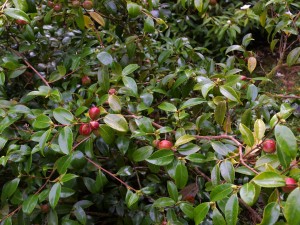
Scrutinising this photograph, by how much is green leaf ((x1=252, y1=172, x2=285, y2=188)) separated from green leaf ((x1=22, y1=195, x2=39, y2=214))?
73 cm

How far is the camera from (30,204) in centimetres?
121

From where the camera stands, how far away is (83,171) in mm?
1415

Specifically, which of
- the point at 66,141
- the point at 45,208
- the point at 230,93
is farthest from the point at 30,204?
the point at 230,93

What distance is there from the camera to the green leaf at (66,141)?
1.11 m

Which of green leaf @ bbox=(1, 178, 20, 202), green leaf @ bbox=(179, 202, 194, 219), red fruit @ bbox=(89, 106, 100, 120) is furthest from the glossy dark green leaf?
green leaf @ bbox=(1, 178, 20, 202)

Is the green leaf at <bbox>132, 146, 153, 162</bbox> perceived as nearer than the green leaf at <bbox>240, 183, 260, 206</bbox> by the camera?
No

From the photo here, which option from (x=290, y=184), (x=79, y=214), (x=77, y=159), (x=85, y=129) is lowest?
(x=79, y=214)

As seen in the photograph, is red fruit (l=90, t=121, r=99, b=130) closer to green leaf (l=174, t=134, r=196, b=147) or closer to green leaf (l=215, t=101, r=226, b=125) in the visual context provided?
green leaf (l=174, t=134, r=196, b=147)

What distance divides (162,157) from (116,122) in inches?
7.0

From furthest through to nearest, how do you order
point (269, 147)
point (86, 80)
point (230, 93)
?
point (86, 80) < point (230, 93) < point (269, 147)

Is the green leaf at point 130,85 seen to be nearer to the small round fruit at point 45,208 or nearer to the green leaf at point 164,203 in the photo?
the green leaf at point 164,203

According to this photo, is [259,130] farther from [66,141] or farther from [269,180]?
[66,141]

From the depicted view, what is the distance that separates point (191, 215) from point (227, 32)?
248 centimetres

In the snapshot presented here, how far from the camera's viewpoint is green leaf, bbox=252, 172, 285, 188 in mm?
842
